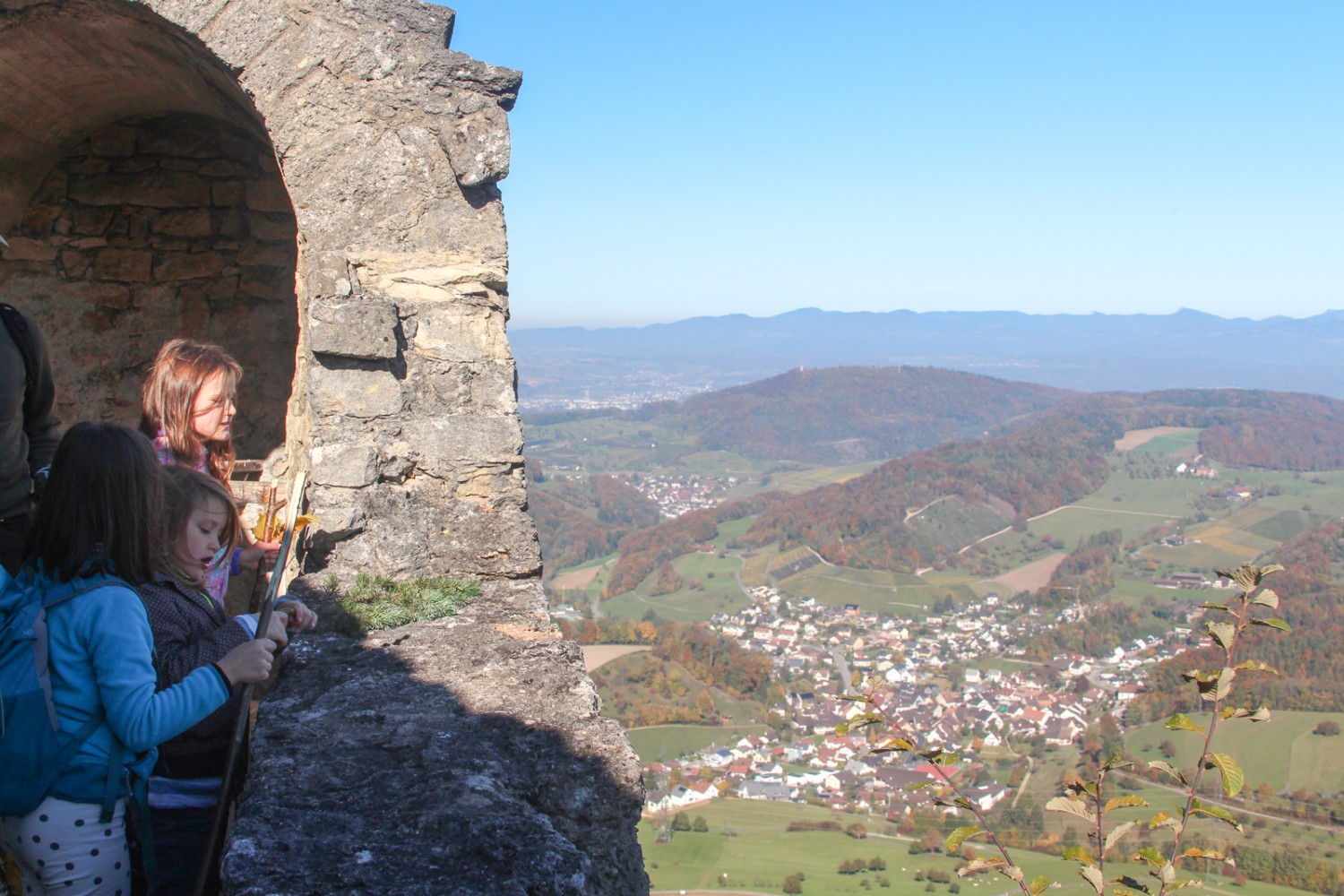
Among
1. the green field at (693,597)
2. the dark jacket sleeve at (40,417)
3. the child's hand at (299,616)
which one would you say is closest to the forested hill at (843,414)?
the green field at (693,597)

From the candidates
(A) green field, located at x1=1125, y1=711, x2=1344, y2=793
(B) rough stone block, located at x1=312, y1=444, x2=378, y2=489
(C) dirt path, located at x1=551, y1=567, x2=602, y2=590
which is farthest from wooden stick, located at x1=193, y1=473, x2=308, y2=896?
(C) dirt path, located at x1=551, y1=567, x2=602, y2=590

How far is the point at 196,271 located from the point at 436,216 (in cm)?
214

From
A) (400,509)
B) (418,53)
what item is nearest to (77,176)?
(418,53)

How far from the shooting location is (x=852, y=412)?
60406mm

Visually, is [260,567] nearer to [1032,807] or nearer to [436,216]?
[436,216]

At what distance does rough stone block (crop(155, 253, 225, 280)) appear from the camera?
16.8 feet

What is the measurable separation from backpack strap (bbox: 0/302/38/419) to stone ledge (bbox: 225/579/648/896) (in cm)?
99

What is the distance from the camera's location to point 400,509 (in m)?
3.35

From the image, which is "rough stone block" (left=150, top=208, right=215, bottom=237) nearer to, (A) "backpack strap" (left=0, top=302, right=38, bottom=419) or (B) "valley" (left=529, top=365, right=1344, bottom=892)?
(A) "backpack strap" (left=0, top=302, right=38, bottom=419)

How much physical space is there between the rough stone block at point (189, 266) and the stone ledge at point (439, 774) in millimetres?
3222

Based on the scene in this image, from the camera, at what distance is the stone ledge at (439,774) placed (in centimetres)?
163

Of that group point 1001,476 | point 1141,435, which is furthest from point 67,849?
point 1141,435

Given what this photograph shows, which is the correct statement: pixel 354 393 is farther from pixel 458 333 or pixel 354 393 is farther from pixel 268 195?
pixel 268 195

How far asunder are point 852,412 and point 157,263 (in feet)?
187
